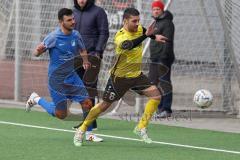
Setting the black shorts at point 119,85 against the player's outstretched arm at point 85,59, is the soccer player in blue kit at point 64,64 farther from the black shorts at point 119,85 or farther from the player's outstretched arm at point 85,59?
the black shorts at point 119,85

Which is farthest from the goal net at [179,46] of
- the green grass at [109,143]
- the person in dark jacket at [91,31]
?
the person in dark jacket at [91,31]

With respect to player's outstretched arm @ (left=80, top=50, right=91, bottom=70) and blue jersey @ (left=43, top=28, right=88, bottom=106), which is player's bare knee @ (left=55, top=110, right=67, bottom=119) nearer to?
blue jersey @ (left=43, top=28, right=88, bottom=106)

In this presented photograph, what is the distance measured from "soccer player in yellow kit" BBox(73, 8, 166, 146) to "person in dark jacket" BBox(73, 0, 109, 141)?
169 cm

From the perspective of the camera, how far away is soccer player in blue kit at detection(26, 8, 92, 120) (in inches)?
476

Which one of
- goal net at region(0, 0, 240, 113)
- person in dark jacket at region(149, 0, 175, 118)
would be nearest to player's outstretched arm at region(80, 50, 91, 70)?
person in dark jacket at region(149, 0, 175, 118)

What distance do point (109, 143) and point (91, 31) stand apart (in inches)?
93.6

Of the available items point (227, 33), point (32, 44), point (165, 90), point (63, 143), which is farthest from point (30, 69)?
point (63, 143)

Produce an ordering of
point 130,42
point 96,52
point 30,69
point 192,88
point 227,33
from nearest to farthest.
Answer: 1. point 130,42
2. point 96,52
3. point 227,33
4. point 192,88
5. point 30,69

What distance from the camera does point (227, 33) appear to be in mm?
15805

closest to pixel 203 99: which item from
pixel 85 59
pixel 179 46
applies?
pixel 179 46

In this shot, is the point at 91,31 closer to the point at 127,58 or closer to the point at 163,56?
the point at 127,58

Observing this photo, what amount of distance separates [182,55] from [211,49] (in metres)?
0.77

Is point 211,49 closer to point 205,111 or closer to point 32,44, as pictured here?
point 205,111

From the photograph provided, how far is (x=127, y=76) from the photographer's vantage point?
1191 centimetres
